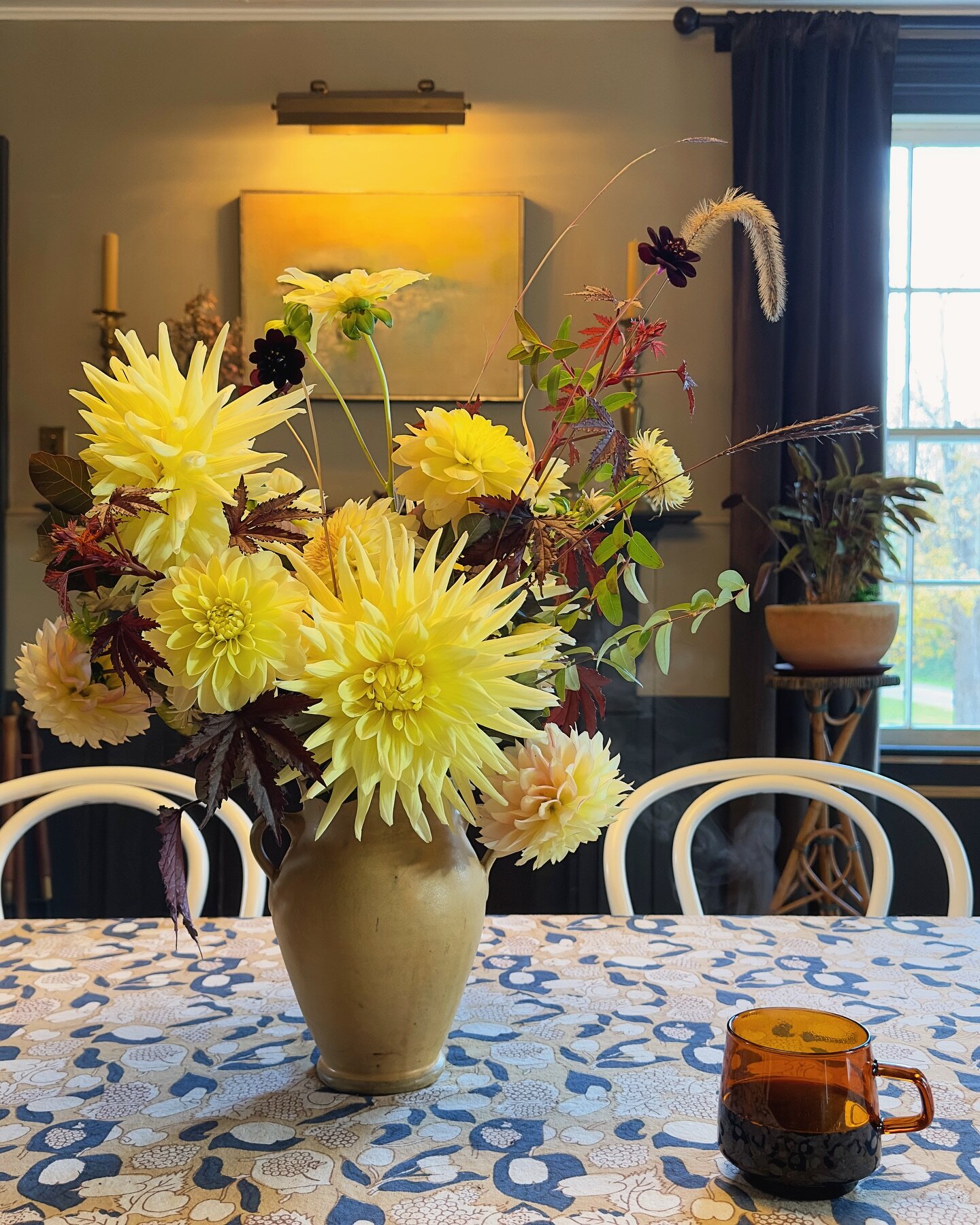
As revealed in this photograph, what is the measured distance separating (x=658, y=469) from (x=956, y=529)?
2700mm

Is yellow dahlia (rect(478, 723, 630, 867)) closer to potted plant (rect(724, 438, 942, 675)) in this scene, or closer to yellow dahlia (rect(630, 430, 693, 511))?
yellow dahlia (rect(630, 430, 693, 511))

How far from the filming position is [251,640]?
67 cm

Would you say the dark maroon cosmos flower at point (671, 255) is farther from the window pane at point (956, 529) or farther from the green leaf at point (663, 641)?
the window pane at point (956, 529)

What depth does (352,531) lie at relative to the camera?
771mm

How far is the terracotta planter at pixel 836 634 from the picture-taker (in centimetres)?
269

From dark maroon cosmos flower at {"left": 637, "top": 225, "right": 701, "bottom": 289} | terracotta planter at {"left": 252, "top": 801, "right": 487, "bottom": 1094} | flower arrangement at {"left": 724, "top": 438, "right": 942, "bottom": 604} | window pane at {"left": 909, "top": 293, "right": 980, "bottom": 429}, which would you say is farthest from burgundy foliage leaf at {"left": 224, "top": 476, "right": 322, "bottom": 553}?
window pane at {"left": 909, "top": 293, "right": 980, "bottom": 429}

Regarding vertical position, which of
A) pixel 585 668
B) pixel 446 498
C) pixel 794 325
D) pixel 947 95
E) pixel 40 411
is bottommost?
pixel 585 668

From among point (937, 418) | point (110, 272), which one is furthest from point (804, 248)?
point (110, 272)

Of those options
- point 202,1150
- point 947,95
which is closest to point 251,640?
point 202,1150

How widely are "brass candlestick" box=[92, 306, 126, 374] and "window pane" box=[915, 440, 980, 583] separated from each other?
7.57ft

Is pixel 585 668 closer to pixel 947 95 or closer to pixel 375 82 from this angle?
pixel 375 82

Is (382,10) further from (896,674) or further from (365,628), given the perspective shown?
(365,628)

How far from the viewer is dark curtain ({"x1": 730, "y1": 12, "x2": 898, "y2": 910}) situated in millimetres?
2957

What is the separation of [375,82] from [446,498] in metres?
2.68
